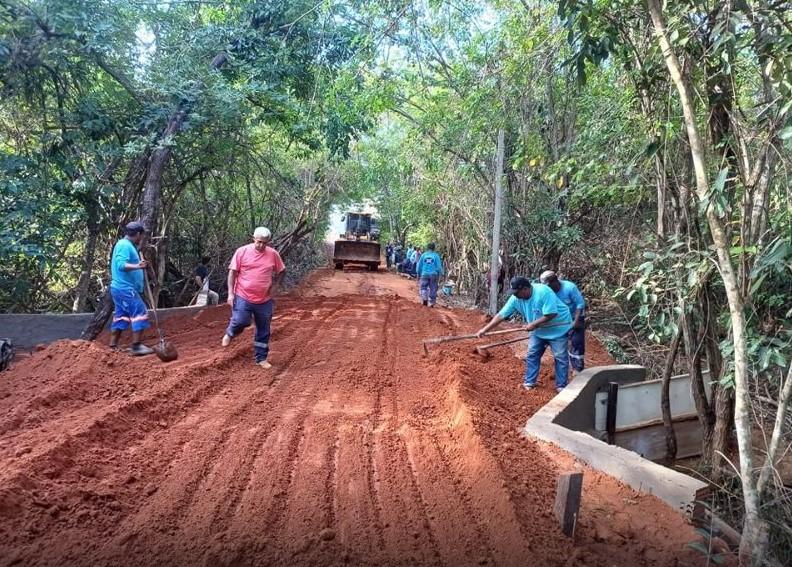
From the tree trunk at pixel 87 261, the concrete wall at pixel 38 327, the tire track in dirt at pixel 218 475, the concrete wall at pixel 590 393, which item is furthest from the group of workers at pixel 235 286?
the concrete wall at pixel 590 393

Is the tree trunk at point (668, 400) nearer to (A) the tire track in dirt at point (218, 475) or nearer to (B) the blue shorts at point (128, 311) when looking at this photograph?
(A) the tire track in dirt at point (218, 475)

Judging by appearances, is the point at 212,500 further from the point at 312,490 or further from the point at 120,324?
the point at 120,324

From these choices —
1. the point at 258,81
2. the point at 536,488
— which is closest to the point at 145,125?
the point at 258,81

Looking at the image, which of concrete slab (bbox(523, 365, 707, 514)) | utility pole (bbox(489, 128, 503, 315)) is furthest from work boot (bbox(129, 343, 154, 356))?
utility pole (bbox(489, 128, 503, 315))

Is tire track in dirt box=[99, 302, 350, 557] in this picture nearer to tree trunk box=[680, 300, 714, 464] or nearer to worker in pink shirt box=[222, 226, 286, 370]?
worker in pink shirt box=[222, 226, 286, 370]

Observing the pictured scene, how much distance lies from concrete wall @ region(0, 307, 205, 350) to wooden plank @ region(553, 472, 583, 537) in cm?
732

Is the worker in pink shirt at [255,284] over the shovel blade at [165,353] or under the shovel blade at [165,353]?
over

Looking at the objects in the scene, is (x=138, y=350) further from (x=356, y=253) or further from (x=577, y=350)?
(x=356, y=253)

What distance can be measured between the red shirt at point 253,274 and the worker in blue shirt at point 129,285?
1084 millimetres

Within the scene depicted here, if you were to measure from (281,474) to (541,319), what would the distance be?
354 cm

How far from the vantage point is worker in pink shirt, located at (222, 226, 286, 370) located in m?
6.61

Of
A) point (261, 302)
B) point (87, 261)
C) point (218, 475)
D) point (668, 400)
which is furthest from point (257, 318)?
point (668, 400)

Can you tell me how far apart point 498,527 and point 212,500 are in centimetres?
178

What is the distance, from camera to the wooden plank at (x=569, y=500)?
130 inches
